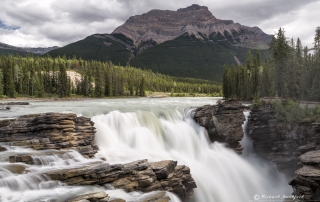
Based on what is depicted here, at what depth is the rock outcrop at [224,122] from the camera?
3278 centimetres

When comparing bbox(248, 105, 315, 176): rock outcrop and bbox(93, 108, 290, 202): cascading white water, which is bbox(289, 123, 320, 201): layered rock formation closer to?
bbox(93, 108, 290, 202): cascading white water

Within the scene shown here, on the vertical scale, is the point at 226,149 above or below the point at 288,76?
below

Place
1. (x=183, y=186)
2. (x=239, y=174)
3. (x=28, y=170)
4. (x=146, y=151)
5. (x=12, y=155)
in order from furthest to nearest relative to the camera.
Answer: (x=239, y=174)
(x=146, y=151)
(x=183, y=186)
(x=12, y=155)
(x=28, y=170)

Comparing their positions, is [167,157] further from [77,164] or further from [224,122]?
[224,122]

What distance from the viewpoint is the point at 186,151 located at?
28.2 metres

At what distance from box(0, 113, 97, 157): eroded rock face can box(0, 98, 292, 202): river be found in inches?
46.9

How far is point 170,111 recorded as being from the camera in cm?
3550

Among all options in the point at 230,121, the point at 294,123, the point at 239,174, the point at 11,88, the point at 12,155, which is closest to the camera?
the point at 12,155

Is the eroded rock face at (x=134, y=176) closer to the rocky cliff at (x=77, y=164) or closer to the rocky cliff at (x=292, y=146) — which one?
the rocky cliff at (x=77, y=164)

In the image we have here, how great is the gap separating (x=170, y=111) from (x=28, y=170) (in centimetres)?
2295

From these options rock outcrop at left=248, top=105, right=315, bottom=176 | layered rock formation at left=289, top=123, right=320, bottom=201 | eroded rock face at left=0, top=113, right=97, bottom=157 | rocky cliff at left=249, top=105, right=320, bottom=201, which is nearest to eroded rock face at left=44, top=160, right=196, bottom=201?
eroded rock face at left=0, top=113, right=97, bottom=157

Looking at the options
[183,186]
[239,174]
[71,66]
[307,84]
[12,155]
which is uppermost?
[71,66]

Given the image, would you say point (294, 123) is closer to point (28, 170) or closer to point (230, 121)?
point (230, 121)

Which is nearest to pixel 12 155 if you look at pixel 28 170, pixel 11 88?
pixel 28 170
